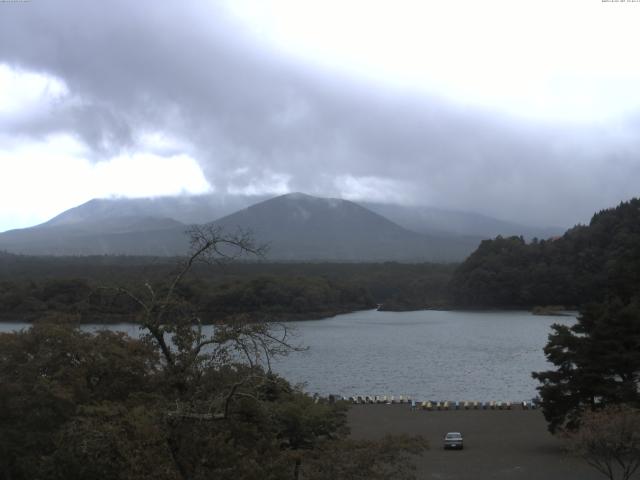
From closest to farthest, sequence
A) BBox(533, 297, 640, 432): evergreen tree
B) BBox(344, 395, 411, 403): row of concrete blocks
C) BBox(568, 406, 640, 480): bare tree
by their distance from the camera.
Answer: BBox(568, 406, 640, 480): bare tree
BBox(533, 297, 640, 432): evergreen tree
BBox(344, 395, 411, 403): row of concrete blocks

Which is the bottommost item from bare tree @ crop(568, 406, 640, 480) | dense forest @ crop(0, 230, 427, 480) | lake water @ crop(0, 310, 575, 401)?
lake water @ crop(0, 310, 575, 401)

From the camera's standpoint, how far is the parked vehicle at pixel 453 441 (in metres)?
18.4

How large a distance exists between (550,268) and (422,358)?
1704 inches

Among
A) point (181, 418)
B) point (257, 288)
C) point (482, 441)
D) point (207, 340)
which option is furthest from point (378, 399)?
point (257, 288)

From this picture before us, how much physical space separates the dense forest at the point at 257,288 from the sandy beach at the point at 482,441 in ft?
37.9

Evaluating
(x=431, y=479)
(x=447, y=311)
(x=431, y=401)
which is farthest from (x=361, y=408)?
(x=447, y=311)

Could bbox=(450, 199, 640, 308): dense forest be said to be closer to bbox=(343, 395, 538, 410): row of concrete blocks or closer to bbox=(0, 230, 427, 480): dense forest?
bbox=(343, 395, 538, 410): row of concrete blocks

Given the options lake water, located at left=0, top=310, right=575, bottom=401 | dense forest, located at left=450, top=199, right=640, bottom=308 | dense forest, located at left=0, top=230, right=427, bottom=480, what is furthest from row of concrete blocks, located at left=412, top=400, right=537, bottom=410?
dense forest, located at left=450, top=199, right=640, bottom=308

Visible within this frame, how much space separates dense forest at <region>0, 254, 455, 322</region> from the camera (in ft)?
190

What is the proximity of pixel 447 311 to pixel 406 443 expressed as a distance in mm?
77833

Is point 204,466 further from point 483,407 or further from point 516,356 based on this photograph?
point 516,356

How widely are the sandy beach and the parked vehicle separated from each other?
182 mm

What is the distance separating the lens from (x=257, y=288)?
6731 centimetres

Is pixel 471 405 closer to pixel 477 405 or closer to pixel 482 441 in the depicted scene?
pixel 477 405
